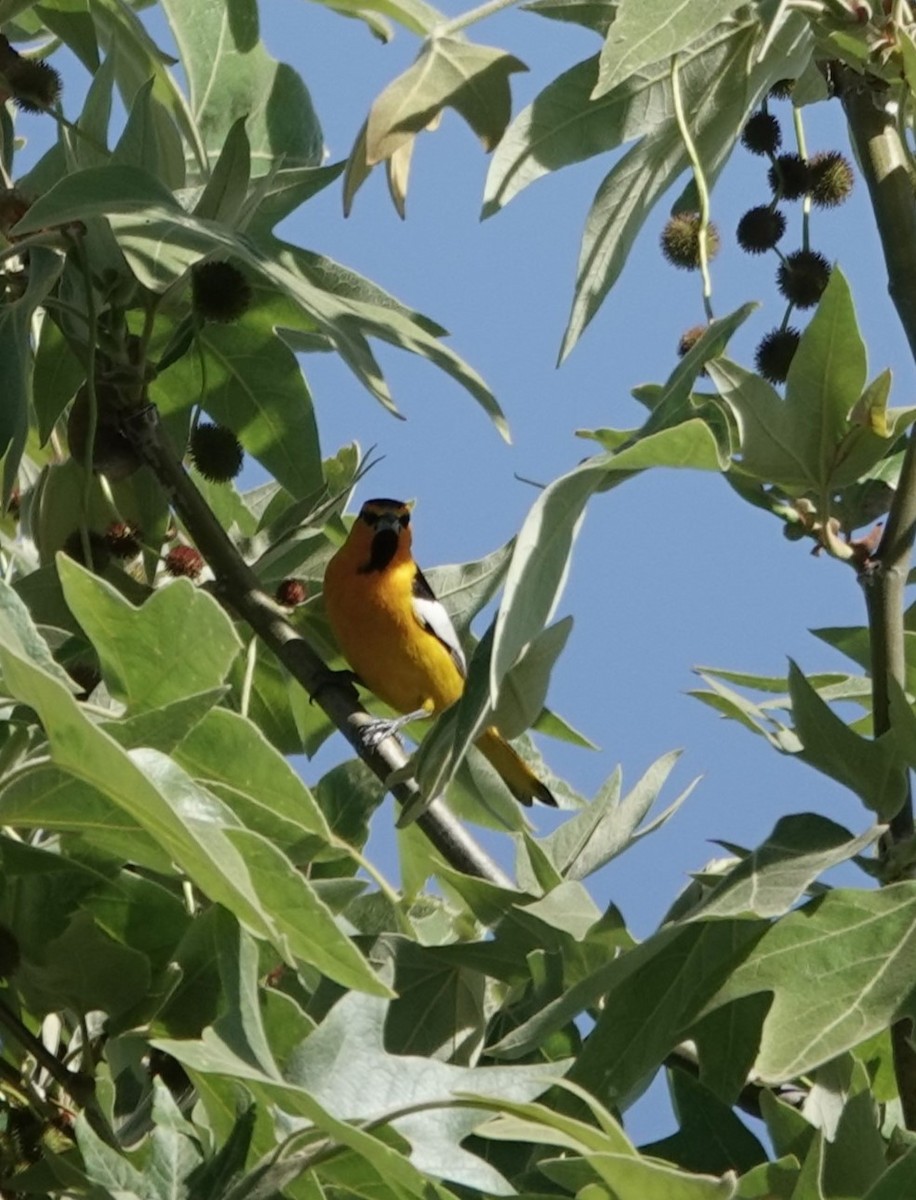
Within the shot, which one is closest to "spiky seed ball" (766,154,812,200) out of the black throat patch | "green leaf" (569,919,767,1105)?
"green leaf" (569,919,767,1105)

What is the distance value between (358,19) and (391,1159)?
63.4 inches

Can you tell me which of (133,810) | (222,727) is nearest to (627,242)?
(222,727)

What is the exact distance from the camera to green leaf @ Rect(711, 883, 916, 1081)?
5.23 ft

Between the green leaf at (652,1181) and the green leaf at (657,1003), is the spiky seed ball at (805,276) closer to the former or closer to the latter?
the green leaf at (657,1003)

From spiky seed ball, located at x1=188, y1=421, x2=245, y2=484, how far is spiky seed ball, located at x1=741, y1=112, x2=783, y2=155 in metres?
0.83

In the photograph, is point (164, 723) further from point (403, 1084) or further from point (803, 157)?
point (803, 157)

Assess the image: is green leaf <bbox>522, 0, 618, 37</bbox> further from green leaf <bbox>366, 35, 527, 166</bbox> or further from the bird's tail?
the bird's tail

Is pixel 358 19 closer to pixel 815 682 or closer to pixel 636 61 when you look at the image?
pixel 636 61

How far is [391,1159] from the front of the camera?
1261mm

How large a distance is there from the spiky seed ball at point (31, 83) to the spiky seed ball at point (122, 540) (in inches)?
20.1

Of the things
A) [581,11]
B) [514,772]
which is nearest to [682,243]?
[581,11]

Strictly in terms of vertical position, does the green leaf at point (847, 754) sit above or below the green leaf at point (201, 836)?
below

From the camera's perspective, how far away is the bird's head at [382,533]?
4344 millimetres

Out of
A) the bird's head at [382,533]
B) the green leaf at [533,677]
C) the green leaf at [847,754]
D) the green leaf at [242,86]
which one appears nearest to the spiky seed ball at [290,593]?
the green leaf at [242,86]
